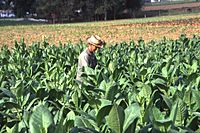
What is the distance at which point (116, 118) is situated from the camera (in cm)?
231

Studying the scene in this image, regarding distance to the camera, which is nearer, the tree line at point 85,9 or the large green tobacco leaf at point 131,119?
the large green tobacco leaf at point 131,119

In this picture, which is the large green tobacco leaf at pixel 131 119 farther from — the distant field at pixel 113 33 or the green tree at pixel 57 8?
the green tree at pixel 57 8

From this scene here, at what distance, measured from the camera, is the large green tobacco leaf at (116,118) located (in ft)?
7.49

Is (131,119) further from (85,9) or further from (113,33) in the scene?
(85,9)

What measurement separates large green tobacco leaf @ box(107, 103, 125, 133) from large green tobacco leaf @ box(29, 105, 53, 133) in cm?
34

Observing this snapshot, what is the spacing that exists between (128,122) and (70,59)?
17.9 feet

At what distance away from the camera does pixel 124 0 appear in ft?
224

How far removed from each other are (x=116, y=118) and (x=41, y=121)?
43cm

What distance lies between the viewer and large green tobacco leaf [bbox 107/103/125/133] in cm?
228

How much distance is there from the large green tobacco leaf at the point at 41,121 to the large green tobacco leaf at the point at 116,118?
339 millimetres

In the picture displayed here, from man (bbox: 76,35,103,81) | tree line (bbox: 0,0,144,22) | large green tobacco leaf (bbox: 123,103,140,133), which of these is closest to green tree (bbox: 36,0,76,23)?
tree line (bbox: 0,0,144,22)

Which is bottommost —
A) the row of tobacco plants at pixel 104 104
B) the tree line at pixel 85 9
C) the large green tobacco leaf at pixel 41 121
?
the row of tobacco plants at pixel 104 104

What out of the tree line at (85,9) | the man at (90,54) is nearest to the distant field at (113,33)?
the man at (90,54)

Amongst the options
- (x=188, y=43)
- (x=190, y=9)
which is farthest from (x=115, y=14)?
(x=188, y=43)
